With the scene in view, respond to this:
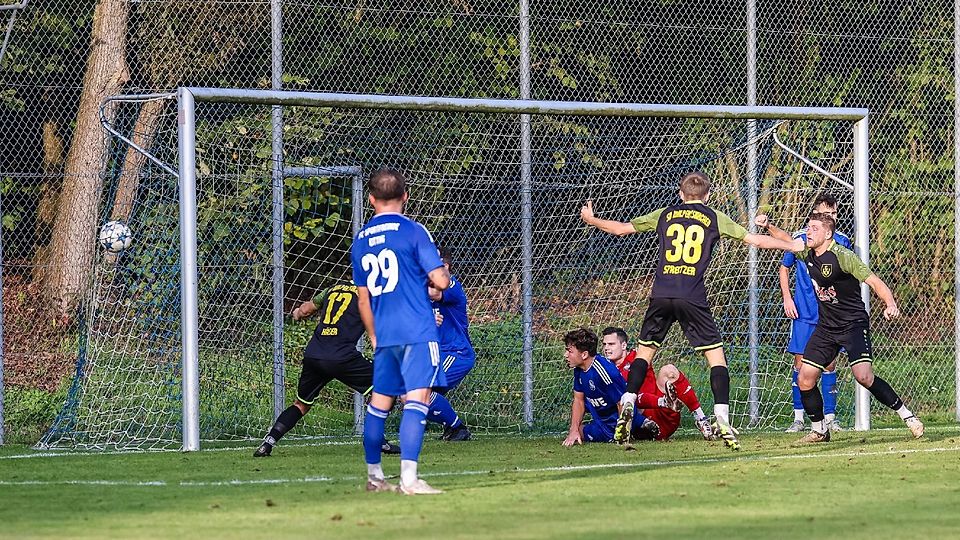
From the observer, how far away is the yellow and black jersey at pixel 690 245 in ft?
34.3

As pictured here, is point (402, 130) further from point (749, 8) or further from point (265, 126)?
point (749, 8)

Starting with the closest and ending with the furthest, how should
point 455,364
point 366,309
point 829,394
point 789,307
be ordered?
point 366,309, point 455,364, point 789,307, point 829,394

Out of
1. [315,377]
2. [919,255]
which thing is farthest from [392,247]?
[919,255]

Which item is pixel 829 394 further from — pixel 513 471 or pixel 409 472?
pixel 409 472

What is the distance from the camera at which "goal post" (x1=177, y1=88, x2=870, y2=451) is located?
10.6 meters

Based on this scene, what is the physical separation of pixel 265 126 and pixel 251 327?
1.62 metres

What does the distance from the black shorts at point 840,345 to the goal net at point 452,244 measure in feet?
6.77

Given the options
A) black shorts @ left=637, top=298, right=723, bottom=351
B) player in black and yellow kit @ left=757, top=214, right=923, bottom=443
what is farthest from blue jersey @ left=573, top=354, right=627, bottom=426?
player in black and yellow kit @ left=757, top=214, right=923, bottom=443

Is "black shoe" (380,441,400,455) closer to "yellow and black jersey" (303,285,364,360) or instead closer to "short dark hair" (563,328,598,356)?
"yellow and black jersey" (303,285,364,360)

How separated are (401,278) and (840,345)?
4.58 meters

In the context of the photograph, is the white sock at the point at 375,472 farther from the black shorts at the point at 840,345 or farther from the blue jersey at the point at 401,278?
the black shorts at the point at 840,345

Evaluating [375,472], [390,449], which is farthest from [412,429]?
[390,449]

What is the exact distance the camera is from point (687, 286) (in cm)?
1047

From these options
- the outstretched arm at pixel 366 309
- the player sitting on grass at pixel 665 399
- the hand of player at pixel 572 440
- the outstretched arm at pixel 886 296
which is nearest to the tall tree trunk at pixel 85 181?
the hand of player at pixel 572 440
